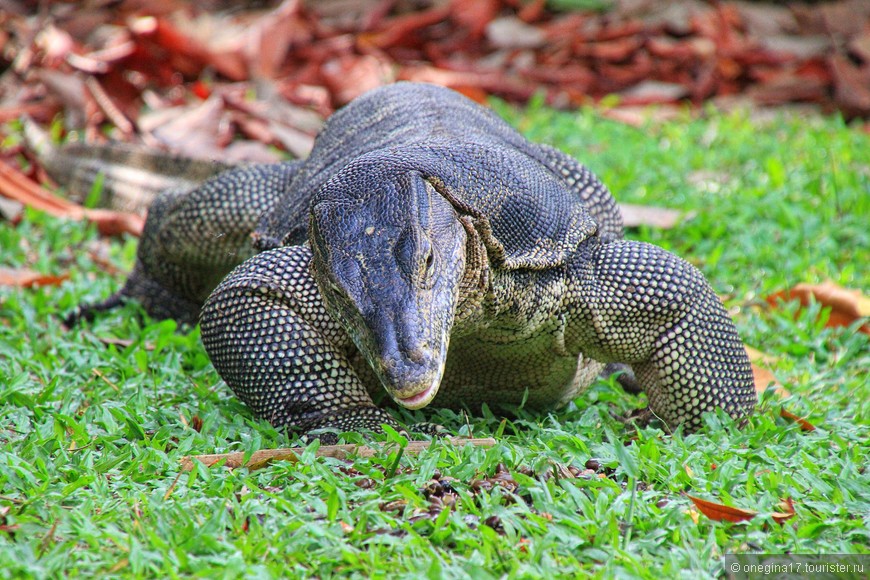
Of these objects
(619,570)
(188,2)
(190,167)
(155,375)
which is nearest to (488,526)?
(619,570)

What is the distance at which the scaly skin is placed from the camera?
2.90 meters

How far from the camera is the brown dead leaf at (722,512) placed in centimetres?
295

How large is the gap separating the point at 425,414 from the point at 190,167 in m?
3.33

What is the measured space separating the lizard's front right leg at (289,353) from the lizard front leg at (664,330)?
88cm

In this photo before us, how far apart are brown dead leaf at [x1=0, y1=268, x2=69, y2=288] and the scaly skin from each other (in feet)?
6.24

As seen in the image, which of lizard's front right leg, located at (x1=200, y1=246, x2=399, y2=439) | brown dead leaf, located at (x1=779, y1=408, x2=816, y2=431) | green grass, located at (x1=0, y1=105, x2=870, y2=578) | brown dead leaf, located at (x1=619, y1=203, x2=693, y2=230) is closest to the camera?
green grass, located at (x1=0, y1=105, x2=870, y2=578)

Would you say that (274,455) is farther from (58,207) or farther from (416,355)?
(58,207)

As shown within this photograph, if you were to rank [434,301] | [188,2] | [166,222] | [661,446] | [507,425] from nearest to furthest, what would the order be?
[434,301], [661,446], [507,425], [166,222], [188,2]

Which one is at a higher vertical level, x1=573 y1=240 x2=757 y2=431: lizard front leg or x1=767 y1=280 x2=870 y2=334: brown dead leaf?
x1=573 y1=240 x2=757 y2=431: lizard front leg

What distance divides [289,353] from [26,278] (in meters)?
2.62

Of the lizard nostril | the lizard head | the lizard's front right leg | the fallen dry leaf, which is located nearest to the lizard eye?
the lizard head

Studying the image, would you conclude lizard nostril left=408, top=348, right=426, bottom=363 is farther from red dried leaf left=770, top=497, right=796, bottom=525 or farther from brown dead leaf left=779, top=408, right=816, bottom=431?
brown dead leaf left=779, top=408, right=816, bottom=431

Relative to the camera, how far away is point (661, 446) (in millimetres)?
3551

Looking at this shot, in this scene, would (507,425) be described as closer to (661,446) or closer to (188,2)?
(661,446)
